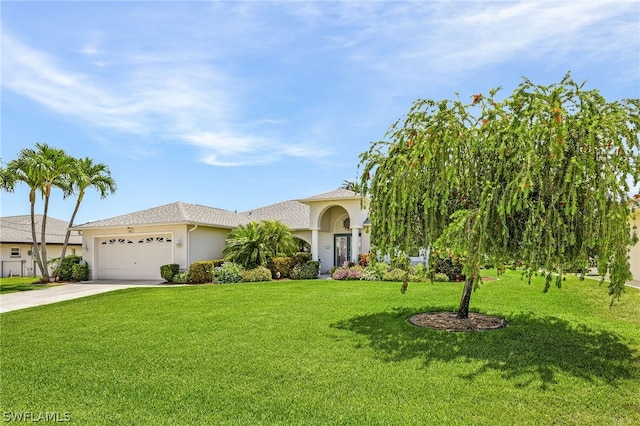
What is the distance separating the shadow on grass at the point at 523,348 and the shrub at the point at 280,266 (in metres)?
11.0

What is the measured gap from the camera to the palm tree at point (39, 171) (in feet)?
68.2

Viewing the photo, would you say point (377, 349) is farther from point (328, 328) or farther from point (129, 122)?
point (129, 122)

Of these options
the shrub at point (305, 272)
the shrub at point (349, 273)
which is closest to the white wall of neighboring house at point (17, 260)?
the shrub at point (305, 272)

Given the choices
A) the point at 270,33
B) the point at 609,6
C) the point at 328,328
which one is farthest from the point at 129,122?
the point at 609,6

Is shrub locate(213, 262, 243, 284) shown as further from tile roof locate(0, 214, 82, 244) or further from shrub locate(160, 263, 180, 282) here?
tile roof locate(0, 214, 82, 244)

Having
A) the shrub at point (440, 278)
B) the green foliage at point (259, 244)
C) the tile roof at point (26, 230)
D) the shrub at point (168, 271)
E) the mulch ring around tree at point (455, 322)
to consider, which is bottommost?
the mulch ring around tree at point (455, 322)

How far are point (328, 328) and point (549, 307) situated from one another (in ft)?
21.1

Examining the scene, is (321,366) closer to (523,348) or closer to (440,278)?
(523,348)

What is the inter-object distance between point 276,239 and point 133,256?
8.19 m

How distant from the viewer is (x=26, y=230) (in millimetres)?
31281

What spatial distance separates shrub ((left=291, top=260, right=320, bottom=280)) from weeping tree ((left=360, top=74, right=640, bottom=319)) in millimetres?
12412

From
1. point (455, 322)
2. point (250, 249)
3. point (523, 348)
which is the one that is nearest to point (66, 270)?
point (250, 249)

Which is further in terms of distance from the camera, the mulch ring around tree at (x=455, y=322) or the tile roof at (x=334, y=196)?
the tile roof at (x=334, y=196)

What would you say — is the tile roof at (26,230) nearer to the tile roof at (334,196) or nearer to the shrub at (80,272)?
the shrub at (80,272)
